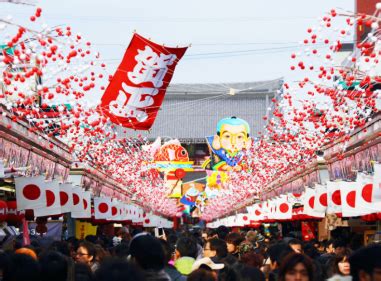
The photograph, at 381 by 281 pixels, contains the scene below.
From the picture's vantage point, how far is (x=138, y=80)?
21000mm

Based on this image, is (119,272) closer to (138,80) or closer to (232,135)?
(138,80)

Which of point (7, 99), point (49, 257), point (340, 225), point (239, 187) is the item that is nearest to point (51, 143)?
point (7, 99)

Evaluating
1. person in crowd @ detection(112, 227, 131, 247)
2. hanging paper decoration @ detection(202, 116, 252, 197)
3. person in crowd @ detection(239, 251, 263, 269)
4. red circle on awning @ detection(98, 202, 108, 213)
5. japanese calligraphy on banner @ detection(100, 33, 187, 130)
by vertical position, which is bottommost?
person in crowd @ detection(239, 251, 263, 269)

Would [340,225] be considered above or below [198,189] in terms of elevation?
below

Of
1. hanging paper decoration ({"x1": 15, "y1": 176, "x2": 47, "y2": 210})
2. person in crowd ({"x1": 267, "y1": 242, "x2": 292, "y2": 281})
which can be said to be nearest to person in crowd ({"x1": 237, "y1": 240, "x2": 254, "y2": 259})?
person in crowd ({"x1": 267, "y1": 242, "x2": 292, "y2": 281})

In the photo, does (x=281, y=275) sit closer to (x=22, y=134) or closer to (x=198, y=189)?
(x=22, y=134)

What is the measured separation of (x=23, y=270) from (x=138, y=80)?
13725 mm

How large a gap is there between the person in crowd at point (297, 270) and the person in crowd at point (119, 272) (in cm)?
180

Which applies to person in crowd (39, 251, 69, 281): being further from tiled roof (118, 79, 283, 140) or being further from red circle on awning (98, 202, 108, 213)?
tiled roof (118, 79, 283, 140)

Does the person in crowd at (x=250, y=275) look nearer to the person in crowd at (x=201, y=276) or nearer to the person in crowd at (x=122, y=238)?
the person in crowd at (x=201, y=276)

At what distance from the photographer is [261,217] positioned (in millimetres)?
40594

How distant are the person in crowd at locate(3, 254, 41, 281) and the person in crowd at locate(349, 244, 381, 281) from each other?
246 centimetres

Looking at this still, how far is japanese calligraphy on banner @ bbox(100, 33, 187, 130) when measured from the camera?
68.6 ft

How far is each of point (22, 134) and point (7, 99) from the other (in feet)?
6.59
